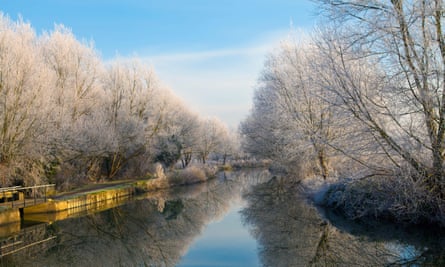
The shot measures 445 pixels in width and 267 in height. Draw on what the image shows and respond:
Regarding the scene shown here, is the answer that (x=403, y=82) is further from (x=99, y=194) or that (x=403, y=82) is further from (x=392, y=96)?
(x=99, y=194)

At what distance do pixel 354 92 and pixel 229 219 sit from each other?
270 inches

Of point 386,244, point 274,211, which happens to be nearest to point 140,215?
point 274,211

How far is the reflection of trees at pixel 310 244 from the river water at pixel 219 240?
2 cm

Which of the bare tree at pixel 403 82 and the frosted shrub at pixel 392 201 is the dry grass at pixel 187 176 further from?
the bare tree at pixel 403 82

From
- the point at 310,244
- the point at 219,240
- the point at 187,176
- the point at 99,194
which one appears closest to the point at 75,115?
the point at 99,194

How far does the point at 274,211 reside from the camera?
50.6 ft

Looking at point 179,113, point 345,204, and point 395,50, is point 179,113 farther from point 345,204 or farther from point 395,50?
point 395,50

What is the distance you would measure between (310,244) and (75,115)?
65.0 ft

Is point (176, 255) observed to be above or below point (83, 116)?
below

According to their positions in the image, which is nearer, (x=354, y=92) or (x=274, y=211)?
(x=354, y=92)

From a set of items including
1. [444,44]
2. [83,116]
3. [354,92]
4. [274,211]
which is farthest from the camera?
[83,116]

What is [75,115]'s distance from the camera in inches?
996

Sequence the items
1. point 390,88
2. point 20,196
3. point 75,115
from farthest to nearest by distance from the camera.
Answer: point 75,115
point 20,196
point 390,88

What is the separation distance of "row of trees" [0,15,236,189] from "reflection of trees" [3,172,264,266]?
181 inches
